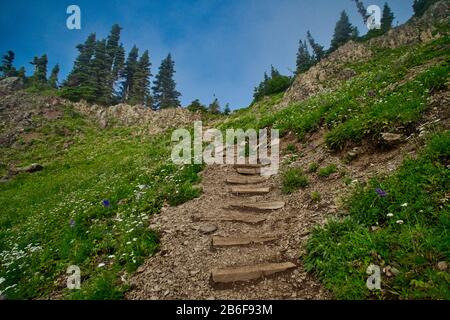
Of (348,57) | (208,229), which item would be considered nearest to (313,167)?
(208,229)

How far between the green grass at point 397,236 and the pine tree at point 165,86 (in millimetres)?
75490

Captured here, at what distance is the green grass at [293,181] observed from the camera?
8711 mm

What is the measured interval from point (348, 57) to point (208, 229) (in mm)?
49021

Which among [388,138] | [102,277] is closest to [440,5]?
[388,138]

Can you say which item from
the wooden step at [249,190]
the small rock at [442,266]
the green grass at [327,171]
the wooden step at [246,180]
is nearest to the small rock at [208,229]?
the wooden step at [249,190]

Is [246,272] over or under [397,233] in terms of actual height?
under

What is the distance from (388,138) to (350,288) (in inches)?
220

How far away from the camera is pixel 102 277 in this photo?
575cm

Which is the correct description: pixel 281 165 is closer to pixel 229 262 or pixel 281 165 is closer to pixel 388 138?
pixel 388 138

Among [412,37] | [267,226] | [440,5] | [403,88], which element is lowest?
[267,226]

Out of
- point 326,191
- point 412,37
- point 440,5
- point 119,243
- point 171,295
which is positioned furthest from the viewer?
point 440,5

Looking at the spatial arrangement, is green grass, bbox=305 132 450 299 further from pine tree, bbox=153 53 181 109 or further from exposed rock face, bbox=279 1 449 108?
pine tree, bbox=153 53 181 109

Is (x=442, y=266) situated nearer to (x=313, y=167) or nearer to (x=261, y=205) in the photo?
(x=261, y=205)

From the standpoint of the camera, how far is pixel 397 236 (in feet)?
15.8
